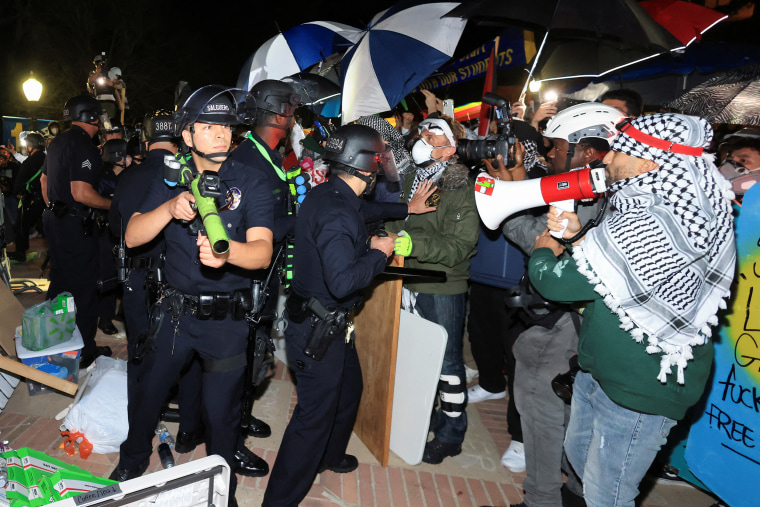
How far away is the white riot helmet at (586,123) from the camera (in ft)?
9.78

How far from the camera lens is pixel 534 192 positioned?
2.75 metres

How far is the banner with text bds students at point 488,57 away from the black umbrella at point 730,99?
10.3ft

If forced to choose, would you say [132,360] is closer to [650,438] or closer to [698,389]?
[650,438]

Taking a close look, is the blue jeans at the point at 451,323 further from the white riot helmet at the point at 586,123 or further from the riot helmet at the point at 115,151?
the riot helmet at the point at 115,151

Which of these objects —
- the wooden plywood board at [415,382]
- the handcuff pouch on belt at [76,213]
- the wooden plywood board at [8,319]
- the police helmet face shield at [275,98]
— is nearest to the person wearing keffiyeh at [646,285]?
the wooden plywood board at [415,382]

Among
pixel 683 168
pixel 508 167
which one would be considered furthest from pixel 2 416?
pixel 683 168

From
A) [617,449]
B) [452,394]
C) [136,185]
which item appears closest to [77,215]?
[136,185]

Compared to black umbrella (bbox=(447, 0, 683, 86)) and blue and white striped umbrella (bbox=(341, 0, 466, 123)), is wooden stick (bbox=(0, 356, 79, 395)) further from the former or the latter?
black umbrella (bbox=(447, 0, 683, 86))

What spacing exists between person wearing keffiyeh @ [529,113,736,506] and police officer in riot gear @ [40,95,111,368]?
172 inches

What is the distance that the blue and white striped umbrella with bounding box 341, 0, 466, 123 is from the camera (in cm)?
475

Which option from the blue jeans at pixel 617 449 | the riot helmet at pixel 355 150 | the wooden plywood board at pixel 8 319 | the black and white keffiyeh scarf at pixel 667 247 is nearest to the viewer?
the black and white keffiyeh scarf at pixel 667 247

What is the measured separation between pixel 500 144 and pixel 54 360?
4.19 m

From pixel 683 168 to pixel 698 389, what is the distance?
100cm

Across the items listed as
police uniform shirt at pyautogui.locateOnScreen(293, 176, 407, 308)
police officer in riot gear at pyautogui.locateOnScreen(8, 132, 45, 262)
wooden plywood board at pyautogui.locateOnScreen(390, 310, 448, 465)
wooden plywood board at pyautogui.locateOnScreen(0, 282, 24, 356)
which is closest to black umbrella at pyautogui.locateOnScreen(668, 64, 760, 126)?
wooden plywood board at pyautogui.locateOnScreen(390, 310, 448, 465)
